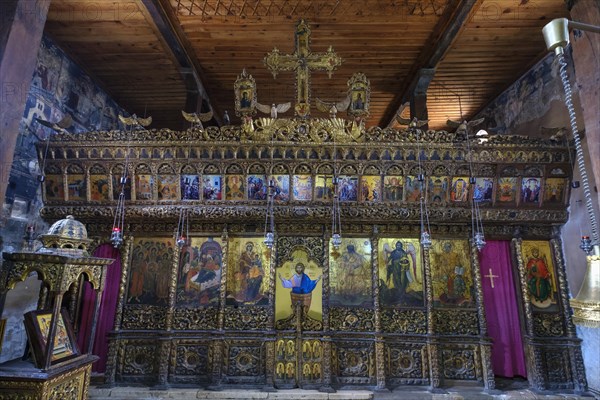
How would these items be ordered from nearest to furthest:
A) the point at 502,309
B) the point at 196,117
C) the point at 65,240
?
the point at 65,240 → the point at 196,117 → the point at 502,309

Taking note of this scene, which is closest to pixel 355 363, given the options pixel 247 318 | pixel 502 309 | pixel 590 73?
pixel 247 318

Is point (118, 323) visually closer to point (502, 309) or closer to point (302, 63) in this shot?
point (302, 63)

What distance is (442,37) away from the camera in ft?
18.1

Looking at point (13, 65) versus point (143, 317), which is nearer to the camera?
point (13, 65)

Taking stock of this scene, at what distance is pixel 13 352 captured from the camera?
467 centimetres

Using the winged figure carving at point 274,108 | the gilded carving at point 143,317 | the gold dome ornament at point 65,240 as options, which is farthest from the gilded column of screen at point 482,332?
the gold dome ornament at point 65,240

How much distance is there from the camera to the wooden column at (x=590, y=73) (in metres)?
3.45

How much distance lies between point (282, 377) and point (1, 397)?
3.42 m

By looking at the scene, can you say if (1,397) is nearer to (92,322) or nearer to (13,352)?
(13,352)

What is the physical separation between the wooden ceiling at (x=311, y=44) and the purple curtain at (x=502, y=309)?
3.14m

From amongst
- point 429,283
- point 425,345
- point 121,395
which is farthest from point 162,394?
point 429,283

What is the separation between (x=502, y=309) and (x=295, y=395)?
3623mm

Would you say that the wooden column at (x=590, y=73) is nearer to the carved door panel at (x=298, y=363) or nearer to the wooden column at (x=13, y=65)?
the carved door panel at (x=298, y=363)

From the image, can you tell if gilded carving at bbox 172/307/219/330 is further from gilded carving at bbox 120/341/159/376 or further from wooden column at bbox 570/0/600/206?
wooden column at bbox 570/0/600/206
